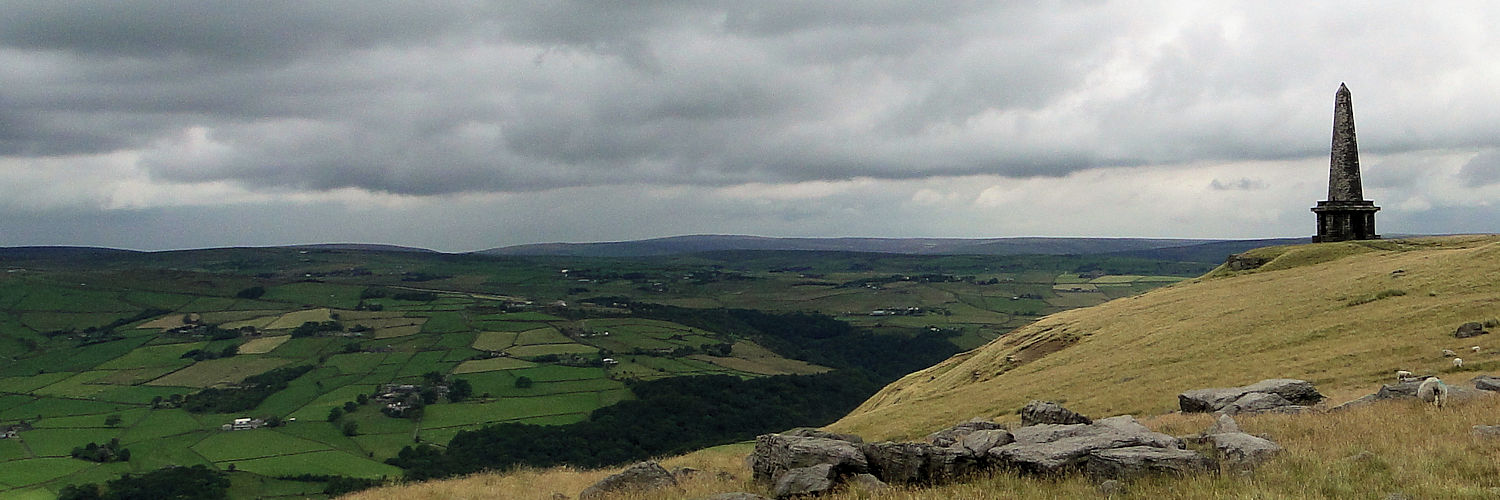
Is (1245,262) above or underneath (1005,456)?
above

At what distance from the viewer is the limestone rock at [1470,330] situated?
27320mm

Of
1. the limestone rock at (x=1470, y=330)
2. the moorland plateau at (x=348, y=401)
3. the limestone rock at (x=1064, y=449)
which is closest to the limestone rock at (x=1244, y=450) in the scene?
the limestone rock at (x=1064, y=449)

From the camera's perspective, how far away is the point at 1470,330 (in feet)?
90.0

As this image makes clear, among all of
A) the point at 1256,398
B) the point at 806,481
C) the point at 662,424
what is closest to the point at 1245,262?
the point at 1256,398

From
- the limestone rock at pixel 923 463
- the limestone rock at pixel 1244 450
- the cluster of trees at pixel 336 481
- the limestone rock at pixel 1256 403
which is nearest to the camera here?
the limestone rock at pixel 1244 450

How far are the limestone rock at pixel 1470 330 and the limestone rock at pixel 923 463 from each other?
24141mm

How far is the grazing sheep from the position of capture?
16750mm

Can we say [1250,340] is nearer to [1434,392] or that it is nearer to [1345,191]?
[1434,392]

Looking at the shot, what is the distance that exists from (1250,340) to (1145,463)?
26.7 meters

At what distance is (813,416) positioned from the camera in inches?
5886

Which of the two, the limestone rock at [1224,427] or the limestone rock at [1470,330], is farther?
the limestone rock at [1470,330]

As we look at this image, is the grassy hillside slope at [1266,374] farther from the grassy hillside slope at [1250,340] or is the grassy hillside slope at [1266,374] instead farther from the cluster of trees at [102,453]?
the cluster of trees at [102,453]

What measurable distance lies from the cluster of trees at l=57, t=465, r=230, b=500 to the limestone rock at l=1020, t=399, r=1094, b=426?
332ft

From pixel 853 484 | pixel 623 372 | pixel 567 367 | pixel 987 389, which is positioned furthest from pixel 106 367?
pixel 853 484
